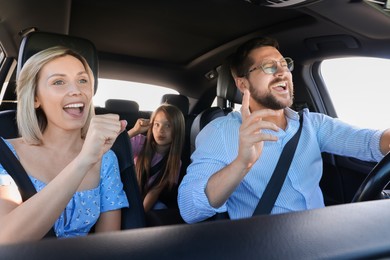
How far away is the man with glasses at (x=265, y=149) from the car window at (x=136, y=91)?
2.65 metres

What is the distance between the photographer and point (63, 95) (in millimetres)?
1388

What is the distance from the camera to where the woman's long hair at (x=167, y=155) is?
9.28ft

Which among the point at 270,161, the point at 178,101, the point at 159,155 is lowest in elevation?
the point at 159,155

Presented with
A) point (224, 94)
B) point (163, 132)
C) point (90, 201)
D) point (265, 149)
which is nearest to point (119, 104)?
point (163, 132)

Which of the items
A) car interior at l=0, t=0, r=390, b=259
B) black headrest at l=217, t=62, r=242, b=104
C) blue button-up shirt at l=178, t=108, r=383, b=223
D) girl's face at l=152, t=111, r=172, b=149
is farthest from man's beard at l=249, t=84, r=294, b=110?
girl's face at l=152, t=111, r=172, b=149

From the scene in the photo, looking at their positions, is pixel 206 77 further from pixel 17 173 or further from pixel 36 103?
pixel 17 173

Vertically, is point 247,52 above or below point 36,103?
above

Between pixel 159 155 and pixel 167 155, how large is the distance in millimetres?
63

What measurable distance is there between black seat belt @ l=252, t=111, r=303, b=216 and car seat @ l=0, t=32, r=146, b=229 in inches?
18.9

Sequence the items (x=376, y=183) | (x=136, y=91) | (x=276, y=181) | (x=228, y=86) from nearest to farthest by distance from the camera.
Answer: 1. (x=376, y=183)
2. (x=276, y=181)
3. (x=228, y=86)
4. (x=136, y=91)

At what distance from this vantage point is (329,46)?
2578 millimetres

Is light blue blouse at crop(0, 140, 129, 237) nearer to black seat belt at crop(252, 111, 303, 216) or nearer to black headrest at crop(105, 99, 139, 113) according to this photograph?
black seat belt at crop(252, 111, 303, 216)

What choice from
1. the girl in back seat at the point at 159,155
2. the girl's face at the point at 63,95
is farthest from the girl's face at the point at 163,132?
the girl's face at the point at 63,95

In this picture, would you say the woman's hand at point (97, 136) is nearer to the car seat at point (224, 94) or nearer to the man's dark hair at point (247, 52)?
the man's dark hair at point (247, 52)
